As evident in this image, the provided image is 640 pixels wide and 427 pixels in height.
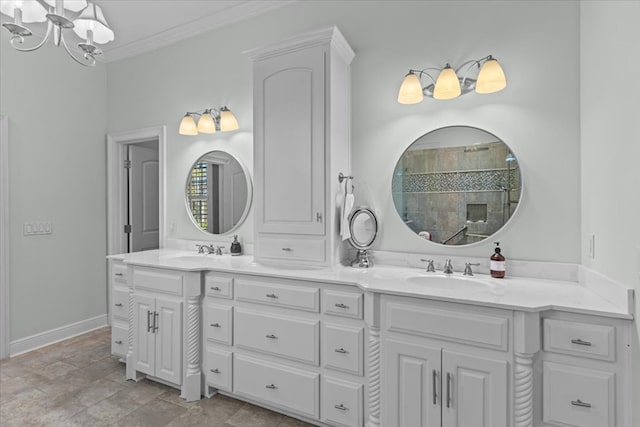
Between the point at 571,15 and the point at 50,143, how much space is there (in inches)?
165

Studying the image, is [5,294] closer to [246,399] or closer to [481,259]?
[246,399]

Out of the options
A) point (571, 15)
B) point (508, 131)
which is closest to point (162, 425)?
point (508, 131)

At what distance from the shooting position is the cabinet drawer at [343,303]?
189 cm

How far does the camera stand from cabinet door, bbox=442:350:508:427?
154 centimetres

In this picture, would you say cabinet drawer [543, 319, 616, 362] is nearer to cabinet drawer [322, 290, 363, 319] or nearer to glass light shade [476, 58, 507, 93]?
cabinet drawer [322, 290, 363, 319]

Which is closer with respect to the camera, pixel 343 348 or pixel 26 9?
pixel 26 9

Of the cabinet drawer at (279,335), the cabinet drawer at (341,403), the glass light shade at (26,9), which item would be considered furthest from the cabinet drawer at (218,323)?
the glass light shade at (26,9)

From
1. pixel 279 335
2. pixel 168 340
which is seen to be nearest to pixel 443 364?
pixel 279 335

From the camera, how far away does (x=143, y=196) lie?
13.2 ft

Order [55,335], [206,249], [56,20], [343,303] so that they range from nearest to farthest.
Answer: [56,20], [343,303], [206,249], [55,335]

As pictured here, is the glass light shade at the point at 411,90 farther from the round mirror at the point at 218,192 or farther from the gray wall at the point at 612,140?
the round mirror at the point at 218,192

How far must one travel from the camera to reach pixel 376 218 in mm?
2434

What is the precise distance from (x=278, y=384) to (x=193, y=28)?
304 centimetres

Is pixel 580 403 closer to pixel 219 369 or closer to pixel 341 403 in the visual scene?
pixel 341 403
